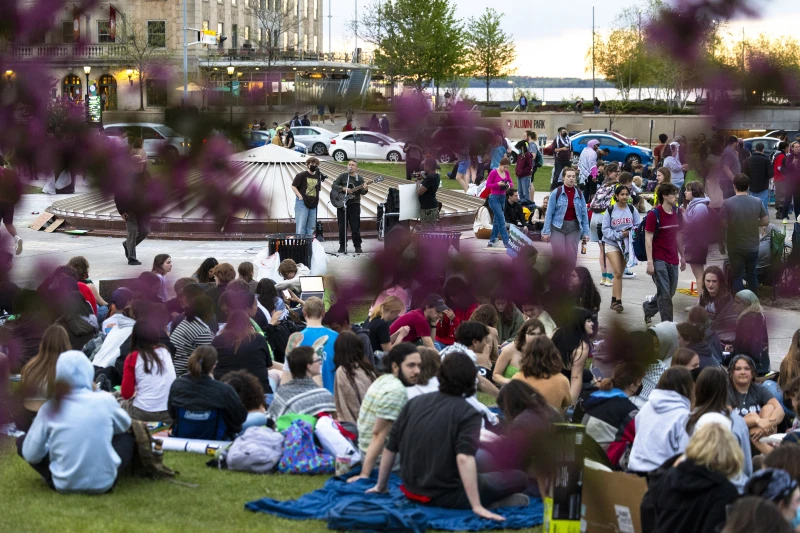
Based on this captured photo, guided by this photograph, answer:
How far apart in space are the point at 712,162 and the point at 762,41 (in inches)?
9.8

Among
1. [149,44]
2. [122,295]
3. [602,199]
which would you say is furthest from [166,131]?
[602,199]

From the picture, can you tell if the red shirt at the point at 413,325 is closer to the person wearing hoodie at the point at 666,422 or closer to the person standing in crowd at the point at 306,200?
the person wearing hoodie at the point at 666,422

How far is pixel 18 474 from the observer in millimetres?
7230

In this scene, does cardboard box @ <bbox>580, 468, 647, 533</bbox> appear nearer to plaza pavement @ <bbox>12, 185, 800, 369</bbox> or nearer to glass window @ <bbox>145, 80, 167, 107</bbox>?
glass window @ <bbox>145, 80, 167, 107</bbox>

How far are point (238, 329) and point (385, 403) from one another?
154 cm

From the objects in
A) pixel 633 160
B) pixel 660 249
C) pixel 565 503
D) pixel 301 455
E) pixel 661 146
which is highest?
pixel 661 146

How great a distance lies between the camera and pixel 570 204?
11.5 metres

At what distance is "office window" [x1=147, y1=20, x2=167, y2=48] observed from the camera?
199 cm

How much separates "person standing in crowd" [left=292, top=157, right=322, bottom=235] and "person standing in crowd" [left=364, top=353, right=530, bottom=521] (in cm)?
915

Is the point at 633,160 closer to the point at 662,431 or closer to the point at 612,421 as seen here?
the point at 612,421

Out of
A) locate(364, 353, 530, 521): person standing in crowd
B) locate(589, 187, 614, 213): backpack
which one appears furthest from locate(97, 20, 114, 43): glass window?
locate(589, 187, 614, 213): backpack

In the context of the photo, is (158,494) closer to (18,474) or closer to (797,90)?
(18,474)

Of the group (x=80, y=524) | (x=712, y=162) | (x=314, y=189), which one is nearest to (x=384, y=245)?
(x=712, y=162)

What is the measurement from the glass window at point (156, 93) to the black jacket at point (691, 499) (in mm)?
3994
